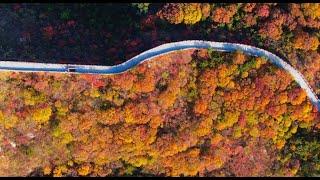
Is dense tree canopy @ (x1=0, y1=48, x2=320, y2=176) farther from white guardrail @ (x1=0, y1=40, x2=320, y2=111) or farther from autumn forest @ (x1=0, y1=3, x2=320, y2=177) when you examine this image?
white guardrail @ (x1=0, y1=40, x2=320, y2=111)

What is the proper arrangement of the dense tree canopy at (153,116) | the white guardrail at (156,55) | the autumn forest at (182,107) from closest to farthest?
1. the white guardrail at (156,55)
2. the dense tree canopy at (153,116)
3. the autumn forest at (182,107)

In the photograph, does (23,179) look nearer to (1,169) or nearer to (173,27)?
(1,169)

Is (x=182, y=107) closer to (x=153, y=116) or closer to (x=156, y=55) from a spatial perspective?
(x=153, y=116)

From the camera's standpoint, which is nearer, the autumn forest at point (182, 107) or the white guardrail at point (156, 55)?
the white guardrail at point (156, 55)

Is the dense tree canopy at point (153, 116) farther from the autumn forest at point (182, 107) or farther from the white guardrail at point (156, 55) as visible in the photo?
the white guardrail at point (156, 55)

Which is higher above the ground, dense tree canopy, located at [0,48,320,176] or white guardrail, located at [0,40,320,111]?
white guardrail, located at [0,40,320,111]

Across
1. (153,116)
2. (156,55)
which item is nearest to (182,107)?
(153,116)

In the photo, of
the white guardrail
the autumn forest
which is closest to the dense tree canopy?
the autumn forest

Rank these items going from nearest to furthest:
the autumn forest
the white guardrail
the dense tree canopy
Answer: the white guardrail → the dense tree canopy → the autumn forest

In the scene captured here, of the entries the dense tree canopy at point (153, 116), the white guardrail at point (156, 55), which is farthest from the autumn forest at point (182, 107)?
the white guardrail at point (156, 55)
